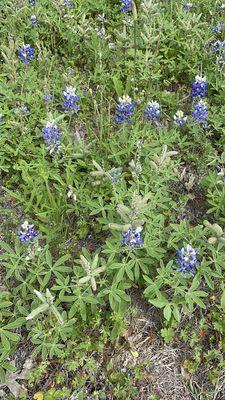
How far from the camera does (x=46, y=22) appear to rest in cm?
410

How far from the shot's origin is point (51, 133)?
3.02m

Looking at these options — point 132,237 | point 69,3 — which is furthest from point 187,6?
point 132,237

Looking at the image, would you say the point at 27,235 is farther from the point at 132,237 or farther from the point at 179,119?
the point at 179,119

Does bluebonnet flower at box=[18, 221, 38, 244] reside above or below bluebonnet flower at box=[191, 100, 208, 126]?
below

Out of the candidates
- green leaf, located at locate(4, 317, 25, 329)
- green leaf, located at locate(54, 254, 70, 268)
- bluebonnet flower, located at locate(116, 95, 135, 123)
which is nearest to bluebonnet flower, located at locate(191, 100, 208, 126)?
bluebonnet flower, located at locate(116, 95, 135, 123)

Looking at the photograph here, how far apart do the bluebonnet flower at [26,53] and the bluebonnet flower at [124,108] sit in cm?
97

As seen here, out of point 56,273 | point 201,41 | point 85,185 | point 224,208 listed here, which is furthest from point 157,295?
point 201,41

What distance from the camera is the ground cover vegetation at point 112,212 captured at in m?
2.64

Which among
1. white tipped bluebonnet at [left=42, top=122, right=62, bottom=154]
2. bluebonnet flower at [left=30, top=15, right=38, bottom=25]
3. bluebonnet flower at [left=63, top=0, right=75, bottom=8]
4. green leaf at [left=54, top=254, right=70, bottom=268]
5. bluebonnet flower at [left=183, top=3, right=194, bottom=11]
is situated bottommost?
green leaf at [left=54, top=254, right=70, bottom=268]

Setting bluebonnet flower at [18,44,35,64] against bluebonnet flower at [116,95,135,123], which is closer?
bluebonnet flower at [116,95,135,123]

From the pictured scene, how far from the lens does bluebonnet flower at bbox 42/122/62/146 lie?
9.84 feet

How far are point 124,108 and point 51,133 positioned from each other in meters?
0.56

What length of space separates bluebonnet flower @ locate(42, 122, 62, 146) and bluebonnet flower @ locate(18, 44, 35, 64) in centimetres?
100

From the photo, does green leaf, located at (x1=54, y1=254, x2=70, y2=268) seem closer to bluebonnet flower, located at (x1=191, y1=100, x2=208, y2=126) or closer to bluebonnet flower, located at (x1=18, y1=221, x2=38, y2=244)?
bluebonnet flower, located at (x1=18, y1=221, x2=38, y2=244)
